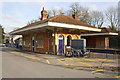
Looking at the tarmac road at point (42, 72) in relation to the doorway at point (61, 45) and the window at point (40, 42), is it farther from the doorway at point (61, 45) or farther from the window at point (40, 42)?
the window at point (40, 42)

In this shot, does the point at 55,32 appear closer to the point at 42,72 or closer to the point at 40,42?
the point at 40,42

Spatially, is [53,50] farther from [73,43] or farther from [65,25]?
[65,25]

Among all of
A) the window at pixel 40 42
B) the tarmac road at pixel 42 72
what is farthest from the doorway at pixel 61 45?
the tarmac road at pixel 42 72

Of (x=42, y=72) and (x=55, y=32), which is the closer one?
(x=42, y=72)

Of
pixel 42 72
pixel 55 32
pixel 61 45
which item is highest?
pixel 55 32

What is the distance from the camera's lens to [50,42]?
751 inches

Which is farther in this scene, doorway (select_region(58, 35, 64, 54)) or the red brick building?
doorway (select_region(58, 35, 64, 54))

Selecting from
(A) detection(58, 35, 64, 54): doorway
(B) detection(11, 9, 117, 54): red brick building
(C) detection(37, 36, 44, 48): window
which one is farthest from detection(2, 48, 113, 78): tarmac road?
(C) detection(37, 36, 44, 48): window

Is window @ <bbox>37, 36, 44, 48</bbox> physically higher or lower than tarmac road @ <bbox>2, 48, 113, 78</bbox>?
higher

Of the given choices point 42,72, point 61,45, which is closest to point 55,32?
point 61,45

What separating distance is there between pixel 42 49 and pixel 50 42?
8.31 ft

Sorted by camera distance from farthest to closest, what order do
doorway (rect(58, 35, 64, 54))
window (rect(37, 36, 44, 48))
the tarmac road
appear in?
window (rect(37, 36, 44, 48))
doorway (rect(58, 35, 64, 54))
the tarmac road

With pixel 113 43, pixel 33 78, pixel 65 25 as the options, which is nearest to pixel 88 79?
pixel 33 78

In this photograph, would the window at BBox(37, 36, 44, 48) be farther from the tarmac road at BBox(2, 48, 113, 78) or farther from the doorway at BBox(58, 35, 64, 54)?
the tarmac road at BBox(2, 48, 113, 78)
